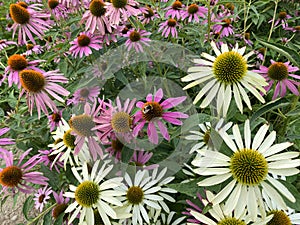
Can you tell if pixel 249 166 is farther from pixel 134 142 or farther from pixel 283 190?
pixel 134 142

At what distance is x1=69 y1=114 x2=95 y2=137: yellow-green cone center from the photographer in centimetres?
84

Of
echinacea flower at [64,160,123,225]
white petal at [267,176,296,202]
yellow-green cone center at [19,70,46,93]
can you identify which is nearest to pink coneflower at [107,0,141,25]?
yellow-green cone center at [19,70,46,93]

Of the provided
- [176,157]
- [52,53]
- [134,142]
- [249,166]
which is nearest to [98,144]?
[134,142]

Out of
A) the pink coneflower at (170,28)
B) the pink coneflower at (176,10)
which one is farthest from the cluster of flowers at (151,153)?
the pink coneflower at (176,10)

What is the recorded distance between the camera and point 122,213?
2.59 ft

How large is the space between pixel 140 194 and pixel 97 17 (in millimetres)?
683

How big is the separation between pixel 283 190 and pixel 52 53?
1018 mm

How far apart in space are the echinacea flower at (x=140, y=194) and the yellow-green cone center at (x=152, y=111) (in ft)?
0.55

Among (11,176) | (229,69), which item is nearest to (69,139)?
(11,176)

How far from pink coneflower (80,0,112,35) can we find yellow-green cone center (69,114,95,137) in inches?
16.8

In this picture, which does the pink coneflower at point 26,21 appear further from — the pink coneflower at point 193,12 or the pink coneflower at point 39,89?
the pink coneflower at point 193,12

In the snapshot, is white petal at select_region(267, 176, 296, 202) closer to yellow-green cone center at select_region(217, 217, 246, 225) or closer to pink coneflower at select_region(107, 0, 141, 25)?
yellow-green cone center at select_region(217, 217, 246, 225)

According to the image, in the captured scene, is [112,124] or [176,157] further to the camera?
[176,157]

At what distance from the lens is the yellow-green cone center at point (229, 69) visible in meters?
0.74
